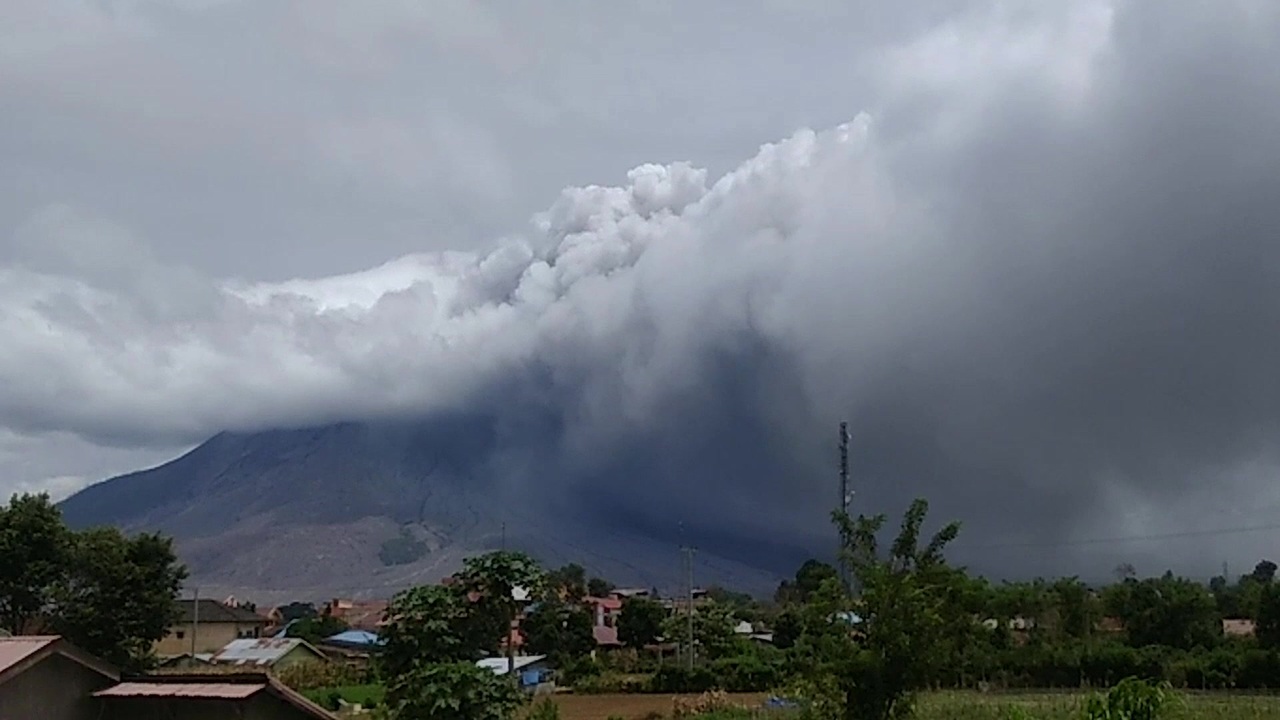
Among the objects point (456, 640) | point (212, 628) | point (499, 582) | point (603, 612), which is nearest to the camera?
point (456, 640)

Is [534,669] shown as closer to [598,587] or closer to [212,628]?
[212,628]

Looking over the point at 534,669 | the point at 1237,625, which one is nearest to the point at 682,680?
the point at 534,669

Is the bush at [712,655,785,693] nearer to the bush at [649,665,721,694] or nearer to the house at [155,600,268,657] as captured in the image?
the bush at [649,665,721,694]

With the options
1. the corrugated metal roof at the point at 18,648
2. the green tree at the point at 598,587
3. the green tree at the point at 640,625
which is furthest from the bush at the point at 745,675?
the green tree at the point at 598,587

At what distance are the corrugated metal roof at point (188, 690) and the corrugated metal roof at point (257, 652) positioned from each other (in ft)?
145

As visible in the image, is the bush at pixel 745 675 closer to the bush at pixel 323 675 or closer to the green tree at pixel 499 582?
the bush at pixel 323 675

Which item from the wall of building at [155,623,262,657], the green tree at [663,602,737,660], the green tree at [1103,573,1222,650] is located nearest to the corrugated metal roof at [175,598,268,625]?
the wall of building at [155,623,262,657]

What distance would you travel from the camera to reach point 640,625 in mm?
71188

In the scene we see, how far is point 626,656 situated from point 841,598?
164 feet

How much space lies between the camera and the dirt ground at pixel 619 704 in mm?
40625

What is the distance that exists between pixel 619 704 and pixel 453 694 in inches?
1161

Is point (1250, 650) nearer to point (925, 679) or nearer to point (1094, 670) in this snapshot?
point (1094, 670)

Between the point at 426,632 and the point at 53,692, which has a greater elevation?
the point at 426,632

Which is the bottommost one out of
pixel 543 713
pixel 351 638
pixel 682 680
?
pixel 543 713
